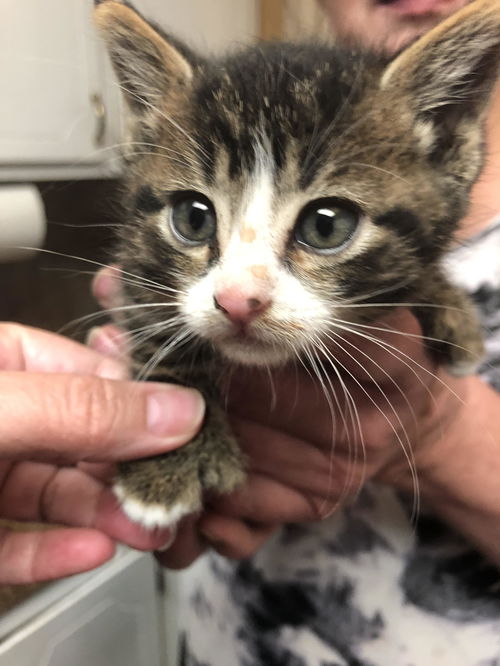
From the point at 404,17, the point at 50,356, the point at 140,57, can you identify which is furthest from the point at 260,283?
the point at 404,17

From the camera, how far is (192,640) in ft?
3.09

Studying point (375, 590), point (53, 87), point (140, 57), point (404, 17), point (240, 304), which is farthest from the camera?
point (53, 87)

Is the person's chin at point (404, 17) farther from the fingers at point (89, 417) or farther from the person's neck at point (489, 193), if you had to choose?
the fingers at point (89, 417)

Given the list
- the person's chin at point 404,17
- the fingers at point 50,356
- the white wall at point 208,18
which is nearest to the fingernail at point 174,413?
the fingers at point 50,356

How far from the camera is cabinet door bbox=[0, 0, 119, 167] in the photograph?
1.19 meters

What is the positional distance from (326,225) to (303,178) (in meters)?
0.05

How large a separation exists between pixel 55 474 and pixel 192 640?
1.21 ft

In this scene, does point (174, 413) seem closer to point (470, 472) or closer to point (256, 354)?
point (256, 354)

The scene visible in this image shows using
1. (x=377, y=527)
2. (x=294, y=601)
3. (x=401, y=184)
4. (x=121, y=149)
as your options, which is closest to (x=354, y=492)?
(x=377, y=527)

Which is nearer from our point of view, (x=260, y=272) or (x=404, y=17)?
(x=260, y=272)

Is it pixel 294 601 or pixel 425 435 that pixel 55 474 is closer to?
pixel 294 601

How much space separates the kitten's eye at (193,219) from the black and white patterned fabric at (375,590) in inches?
13.9

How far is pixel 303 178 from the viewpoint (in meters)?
0.58

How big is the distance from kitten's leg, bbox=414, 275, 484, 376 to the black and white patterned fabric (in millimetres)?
74
